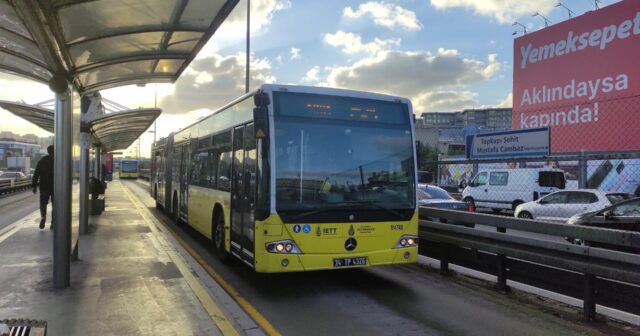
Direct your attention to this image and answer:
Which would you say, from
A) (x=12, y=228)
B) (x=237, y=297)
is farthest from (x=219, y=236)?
(x=12, y=228)

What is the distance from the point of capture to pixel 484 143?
15133 mm

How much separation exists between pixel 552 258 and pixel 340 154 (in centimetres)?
295

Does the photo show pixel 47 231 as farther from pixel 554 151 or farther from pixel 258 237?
pixel 554 151

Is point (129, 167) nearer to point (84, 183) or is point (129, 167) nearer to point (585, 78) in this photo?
point (585, 78)

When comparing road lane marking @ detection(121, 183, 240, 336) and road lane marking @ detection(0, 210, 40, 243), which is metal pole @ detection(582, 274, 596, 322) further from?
road lane marking @ detection(0, 210, 40, 243)

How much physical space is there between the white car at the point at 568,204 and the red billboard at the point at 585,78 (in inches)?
503

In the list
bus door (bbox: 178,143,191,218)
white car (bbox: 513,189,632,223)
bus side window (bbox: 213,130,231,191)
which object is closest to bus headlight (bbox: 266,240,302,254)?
bus side window (bbox: 213,130,231,191)

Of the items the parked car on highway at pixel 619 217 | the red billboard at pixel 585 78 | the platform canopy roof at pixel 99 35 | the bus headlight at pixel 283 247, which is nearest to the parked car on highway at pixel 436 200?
the parked car on highway at pixel 619 217

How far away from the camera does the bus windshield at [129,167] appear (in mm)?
70250

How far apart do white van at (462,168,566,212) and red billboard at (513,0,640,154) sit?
7223mm

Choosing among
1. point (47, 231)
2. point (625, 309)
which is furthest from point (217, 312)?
point (47, 231)

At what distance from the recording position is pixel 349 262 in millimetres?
7016

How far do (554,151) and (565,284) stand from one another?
34.1 metres

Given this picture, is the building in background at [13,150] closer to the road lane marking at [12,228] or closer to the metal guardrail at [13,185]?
the metal guardrail at [13,185]
